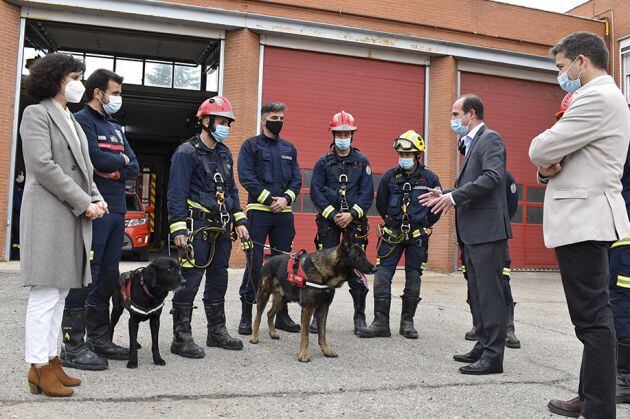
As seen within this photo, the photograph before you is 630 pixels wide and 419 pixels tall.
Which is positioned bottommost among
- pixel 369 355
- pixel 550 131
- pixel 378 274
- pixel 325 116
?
pixel 369 355

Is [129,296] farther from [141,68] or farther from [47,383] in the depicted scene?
[141,68]

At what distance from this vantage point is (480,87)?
14039 mm

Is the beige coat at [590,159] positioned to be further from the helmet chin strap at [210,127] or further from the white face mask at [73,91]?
the white face mask at [73,91]

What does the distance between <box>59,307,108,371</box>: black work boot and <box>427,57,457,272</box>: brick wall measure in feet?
34.0

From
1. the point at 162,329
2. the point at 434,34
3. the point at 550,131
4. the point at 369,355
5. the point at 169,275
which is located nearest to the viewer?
the point at 550,131

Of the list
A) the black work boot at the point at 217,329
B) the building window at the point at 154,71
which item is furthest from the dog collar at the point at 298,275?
the building window at the point at 154,71

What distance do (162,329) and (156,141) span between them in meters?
18.7

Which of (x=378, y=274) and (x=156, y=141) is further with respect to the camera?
(x=156, y=141)

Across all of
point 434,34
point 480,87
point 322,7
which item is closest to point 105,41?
point 322,7

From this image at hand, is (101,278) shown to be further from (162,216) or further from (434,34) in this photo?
(162,216)

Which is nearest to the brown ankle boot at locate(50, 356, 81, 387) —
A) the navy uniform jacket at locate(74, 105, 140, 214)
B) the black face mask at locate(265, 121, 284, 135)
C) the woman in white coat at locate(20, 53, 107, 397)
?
the woman in white coat at locate(20, 53, 107, 397)

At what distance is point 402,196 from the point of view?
591 centimetres

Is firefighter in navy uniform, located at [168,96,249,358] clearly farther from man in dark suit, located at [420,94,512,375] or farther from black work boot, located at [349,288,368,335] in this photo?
man in dark suit, located at [420,94,512,375]

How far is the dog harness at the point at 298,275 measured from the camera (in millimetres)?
4738
